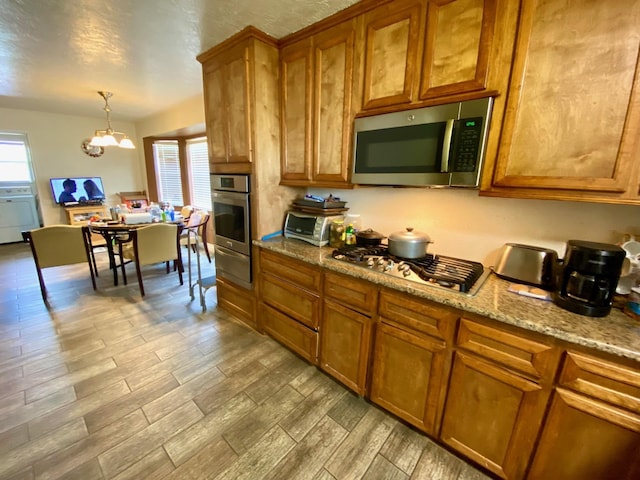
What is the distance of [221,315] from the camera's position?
9.16 ft

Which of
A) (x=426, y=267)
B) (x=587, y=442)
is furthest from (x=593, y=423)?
→ (x=426, y=267)

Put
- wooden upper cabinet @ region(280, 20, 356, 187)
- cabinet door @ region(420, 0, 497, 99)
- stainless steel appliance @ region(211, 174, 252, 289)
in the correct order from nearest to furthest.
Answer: cabinet door @ region(420, 0, 497, 99), wooden upper cabinet @ region(280, 20, 356, 187), stainless steel appliance @ region(211, 174, 252, 289)

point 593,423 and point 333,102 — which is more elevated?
point 333,102

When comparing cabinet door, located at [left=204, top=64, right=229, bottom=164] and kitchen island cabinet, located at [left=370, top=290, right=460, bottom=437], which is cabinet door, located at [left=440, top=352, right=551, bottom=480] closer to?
kitchen island cabinet, located at [left=370, top=290, right=460, bottom=437]

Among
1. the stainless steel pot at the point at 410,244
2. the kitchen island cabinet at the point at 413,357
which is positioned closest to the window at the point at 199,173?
the stainless steel pot at the point at 410,244

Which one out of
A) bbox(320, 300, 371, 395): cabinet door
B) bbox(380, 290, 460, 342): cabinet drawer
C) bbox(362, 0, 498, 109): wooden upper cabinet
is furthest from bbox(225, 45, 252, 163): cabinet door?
bbox(380, 290, 460, 342): cabinet drawer

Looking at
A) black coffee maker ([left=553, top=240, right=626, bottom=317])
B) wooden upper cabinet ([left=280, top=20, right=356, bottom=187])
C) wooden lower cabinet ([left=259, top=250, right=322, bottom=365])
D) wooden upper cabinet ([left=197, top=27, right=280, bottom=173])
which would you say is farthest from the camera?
wooden upper cabinet ([left=197, top=27, right=280, bottom=173])

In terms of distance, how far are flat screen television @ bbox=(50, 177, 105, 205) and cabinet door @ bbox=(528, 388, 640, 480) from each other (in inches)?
283

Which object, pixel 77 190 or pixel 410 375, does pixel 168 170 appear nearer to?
pixel 77 190

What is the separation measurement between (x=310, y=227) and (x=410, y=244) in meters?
0.78

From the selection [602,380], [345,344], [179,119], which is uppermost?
[179,119]

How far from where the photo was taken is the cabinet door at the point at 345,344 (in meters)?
1.67

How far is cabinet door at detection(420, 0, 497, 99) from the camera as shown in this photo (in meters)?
1.29

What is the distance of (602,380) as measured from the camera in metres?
1.00
